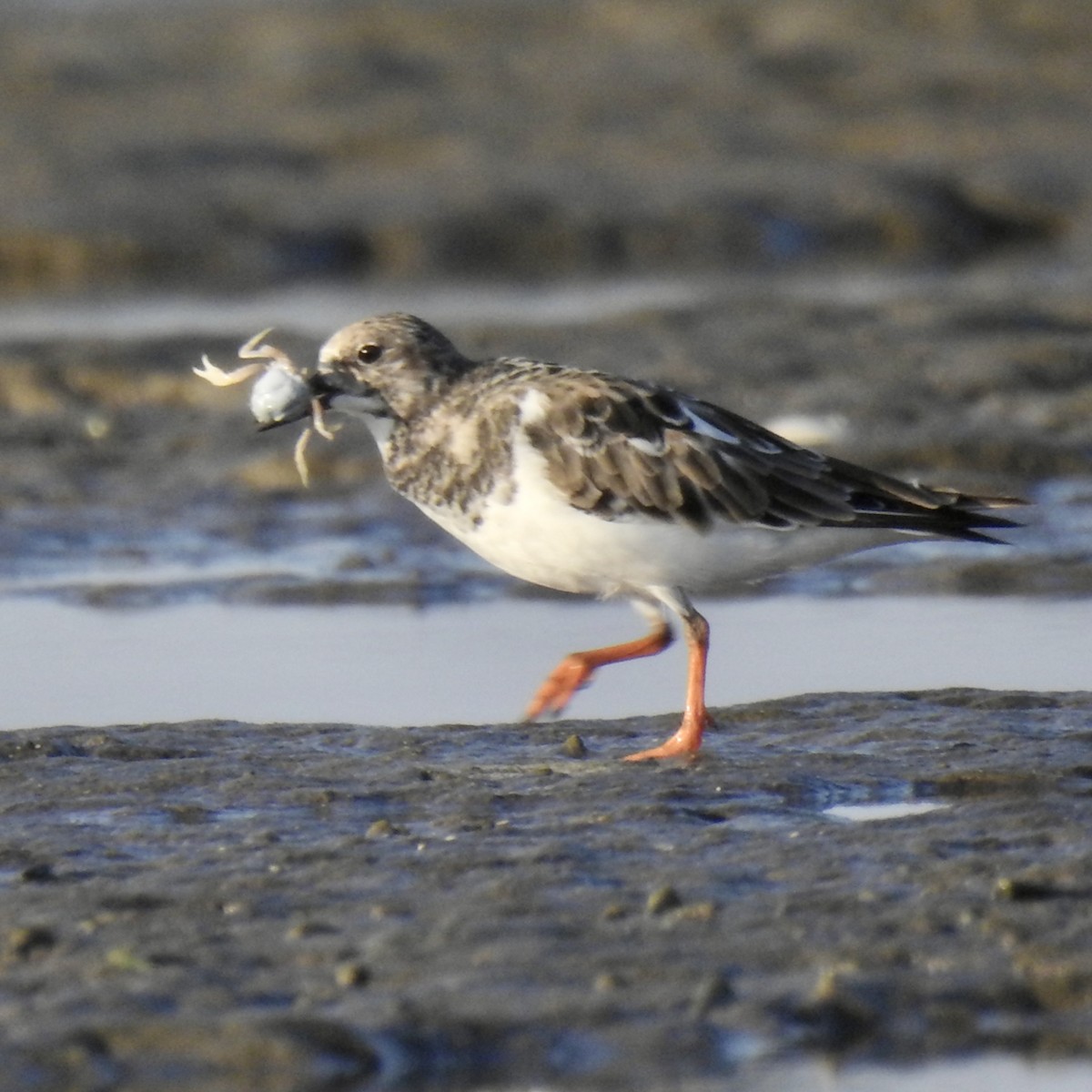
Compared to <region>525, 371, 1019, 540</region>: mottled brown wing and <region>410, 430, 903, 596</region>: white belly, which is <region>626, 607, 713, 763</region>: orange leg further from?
<region>525, 371, 1019, 540</region>: mottled brown wing

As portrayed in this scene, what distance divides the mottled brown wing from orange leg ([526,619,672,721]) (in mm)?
629

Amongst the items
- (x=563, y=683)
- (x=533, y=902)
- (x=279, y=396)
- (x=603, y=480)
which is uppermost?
(x=279, y=396)

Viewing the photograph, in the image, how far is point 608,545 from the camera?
19.8 ft

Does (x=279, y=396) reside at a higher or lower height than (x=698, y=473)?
higher

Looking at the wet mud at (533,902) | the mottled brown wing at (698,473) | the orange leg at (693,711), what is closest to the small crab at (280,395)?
the mottled brown wing at (698,473)

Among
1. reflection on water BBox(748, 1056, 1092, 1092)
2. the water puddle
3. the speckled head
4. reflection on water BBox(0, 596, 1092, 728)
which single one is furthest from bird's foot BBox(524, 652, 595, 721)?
reflection on water BBox(748, 1056, 1092, 1092)

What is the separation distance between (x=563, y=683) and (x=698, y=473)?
0.78 m

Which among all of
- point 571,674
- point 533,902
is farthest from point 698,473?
point 533,902

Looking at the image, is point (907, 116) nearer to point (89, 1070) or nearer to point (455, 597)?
point (455, 597)

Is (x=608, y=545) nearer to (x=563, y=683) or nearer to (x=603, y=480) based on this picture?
(x=603, y=480)

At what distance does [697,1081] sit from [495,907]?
0.80m

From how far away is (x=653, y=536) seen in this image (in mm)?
6090

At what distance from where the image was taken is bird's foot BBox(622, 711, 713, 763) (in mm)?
5910

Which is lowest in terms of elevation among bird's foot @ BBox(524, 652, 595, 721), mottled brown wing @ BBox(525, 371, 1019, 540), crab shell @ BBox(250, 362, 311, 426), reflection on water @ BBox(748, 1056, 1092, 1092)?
reflection on water @ BBox(748, 1056, 1092, 1092)
